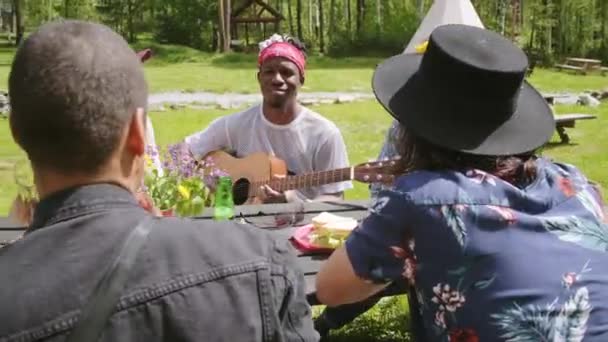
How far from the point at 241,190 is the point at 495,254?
2.77 meters

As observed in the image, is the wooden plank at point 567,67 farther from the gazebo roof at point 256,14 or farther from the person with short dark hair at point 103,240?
the person with short dark hair at point 103,240

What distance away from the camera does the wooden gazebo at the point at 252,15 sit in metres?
32.8

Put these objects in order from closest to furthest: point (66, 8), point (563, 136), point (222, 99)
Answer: point (563, 136) < point (222, 99) < point (66, 8)

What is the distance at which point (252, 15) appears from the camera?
35.5 m

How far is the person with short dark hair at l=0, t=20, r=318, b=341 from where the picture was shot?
1.27 meters

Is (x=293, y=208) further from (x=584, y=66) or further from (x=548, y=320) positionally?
(x=584, y=66)

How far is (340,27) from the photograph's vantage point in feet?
129

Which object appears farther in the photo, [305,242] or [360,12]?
[360,12]

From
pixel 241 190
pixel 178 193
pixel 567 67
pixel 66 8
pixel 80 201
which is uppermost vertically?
pixel 80 201

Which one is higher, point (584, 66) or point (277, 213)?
point (277, 213)

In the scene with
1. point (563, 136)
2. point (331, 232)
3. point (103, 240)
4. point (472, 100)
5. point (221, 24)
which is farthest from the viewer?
point (221, 24)

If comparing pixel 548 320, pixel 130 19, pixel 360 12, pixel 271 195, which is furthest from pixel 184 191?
pixel 130 19

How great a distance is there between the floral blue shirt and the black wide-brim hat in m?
0.12

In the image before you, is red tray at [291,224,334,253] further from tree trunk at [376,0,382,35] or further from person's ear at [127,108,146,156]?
tree trunk at [376,0,382,35]
